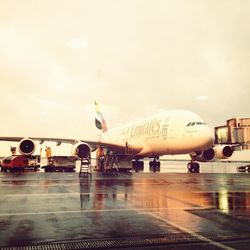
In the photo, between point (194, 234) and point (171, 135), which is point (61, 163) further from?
point (194, 234)

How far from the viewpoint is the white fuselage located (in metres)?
28.4

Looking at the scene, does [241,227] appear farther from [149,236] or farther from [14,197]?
[14,197]

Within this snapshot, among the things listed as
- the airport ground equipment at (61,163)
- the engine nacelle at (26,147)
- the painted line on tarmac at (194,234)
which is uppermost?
the engine nacelle at (26,147)

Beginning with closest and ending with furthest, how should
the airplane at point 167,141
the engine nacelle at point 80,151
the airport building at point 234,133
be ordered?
the airplane at point 167,141
the engine nacelle at point 80,151
the airport building at point 234,133

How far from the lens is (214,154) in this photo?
34.2 metres

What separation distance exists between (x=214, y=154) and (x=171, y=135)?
6.19 metres

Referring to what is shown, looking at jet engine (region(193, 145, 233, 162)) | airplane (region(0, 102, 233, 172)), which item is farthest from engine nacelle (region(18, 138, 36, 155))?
jet engine (region(193, 145, 233, 162))

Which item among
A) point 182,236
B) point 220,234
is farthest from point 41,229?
point 220,234

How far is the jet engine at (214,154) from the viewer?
33.8m

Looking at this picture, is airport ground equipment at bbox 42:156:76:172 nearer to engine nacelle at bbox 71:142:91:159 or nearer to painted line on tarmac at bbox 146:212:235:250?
engine nacelle at bbox 71:142:91:159

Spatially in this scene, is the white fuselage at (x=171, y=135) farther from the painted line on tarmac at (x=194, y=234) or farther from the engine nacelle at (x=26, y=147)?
the painted line on tarmac at (x=194, y=234)

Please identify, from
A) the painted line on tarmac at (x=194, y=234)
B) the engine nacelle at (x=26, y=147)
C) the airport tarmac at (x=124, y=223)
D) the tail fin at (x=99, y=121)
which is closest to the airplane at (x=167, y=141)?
the engine nacelle at (x=26, y=147)

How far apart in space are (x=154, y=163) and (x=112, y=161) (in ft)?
31.9

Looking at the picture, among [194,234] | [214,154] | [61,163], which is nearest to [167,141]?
[214,154]
